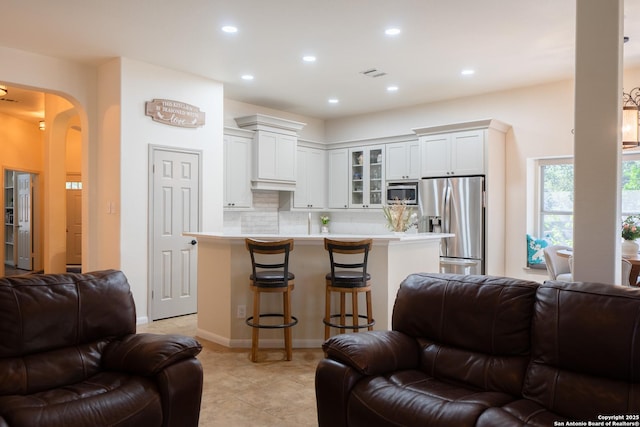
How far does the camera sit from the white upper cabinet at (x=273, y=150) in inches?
273

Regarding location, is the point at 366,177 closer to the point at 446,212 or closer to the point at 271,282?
the point at 446,212

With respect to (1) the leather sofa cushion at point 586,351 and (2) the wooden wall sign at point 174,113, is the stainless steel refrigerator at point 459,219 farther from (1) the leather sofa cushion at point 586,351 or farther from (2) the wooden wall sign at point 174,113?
(1) the leather sofa cushion at point 586,351

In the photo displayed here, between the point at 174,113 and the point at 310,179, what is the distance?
3.08 metres

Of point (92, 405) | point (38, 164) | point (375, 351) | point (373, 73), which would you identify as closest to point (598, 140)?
point (375, 351)

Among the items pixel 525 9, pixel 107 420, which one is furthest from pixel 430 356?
pixel 525 9

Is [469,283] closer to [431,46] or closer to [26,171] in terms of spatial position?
[431,46]

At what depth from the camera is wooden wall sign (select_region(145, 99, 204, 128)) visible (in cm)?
533

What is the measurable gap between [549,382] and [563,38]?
3.69 metres

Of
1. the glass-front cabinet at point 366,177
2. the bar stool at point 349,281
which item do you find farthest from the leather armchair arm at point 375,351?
the glass-front cabinet at point 366,177

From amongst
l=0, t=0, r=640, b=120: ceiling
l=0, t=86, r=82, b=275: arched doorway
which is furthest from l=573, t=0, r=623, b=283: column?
l=0, t=86, r=82, b=275: arched doorway

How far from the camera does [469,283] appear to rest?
8.30 ft

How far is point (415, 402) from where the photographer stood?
2070 millimetres

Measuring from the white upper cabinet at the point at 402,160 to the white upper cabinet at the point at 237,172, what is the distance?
2.27 metres

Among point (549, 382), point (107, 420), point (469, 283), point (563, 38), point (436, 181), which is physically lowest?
point (107, 420)
